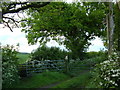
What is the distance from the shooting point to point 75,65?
7.82 m

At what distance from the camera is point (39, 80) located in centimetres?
554

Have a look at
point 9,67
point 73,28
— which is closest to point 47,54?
point 73,28

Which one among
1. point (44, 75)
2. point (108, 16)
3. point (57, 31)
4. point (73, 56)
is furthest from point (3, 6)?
point (57, 31)

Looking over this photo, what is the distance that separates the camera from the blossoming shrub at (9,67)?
4441 mm

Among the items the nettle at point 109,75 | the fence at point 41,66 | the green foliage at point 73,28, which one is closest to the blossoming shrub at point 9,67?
the fence at point 41,66

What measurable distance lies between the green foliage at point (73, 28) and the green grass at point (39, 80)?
2.66 meters

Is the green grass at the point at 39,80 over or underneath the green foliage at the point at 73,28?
underneath

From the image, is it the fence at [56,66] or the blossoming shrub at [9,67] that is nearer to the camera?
the blossoming shrub at [9,67]

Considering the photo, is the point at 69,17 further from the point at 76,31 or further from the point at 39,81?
the point at 39,81

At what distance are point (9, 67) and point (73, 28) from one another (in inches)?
220

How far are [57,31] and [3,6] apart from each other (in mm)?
5492

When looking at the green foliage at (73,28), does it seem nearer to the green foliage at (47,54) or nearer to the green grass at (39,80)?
the green foliage at (47,54)

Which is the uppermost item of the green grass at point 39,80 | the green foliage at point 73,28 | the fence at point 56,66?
the green foliage at point 73,28

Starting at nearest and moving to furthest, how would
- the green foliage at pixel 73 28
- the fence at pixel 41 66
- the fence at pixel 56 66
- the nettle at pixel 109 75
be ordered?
1. the nettle at pixel 109 75
2. the fence at pixel 41 66
3. the fence at pixel 56 66
4. the green foliage at pixel 73 28
